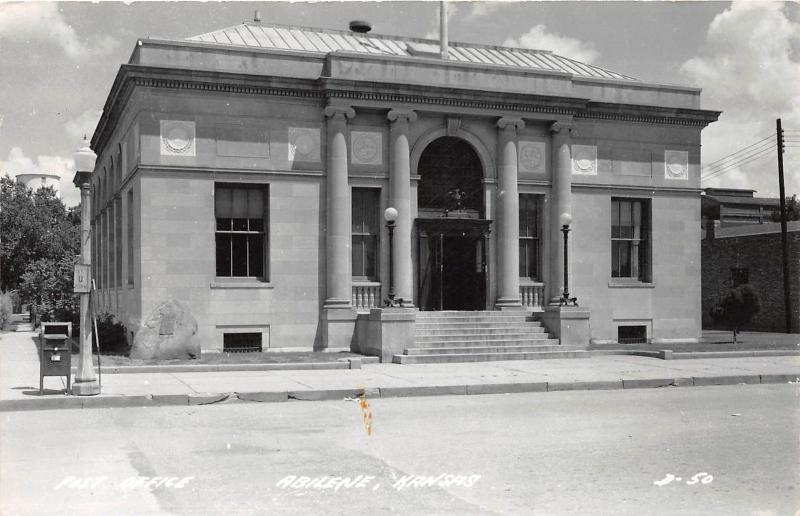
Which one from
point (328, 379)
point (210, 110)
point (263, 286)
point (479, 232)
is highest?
point (210, 110)

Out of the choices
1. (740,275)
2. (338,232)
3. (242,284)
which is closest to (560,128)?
(338,232)

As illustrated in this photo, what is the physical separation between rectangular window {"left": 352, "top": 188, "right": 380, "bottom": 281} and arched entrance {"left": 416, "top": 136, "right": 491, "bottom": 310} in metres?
1.47

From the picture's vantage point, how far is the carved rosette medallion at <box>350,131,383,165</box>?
80.3ft

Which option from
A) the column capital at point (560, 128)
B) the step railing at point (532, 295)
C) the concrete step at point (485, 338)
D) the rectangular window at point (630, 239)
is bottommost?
the concrete step at point (485, 338)

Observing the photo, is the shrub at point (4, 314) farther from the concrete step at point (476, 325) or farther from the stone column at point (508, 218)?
the stone column at point (508, 218)

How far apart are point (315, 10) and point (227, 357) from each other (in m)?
8.77

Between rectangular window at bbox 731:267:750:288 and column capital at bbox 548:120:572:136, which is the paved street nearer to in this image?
column capital at bbox 548:120:572:136

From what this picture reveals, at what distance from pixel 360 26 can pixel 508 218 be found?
10.1 m

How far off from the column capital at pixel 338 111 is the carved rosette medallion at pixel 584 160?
7.39 meters

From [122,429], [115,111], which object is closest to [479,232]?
[115,111]

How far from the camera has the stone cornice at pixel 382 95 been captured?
74.4 ft

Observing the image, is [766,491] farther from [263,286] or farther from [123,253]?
[123,253]

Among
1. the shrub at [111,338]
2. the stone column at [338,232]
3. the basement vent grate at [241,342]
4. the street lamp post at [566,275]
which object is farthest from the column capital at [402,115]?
the shrub at [111,338]

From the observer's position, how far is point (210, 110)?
76.0 ft
